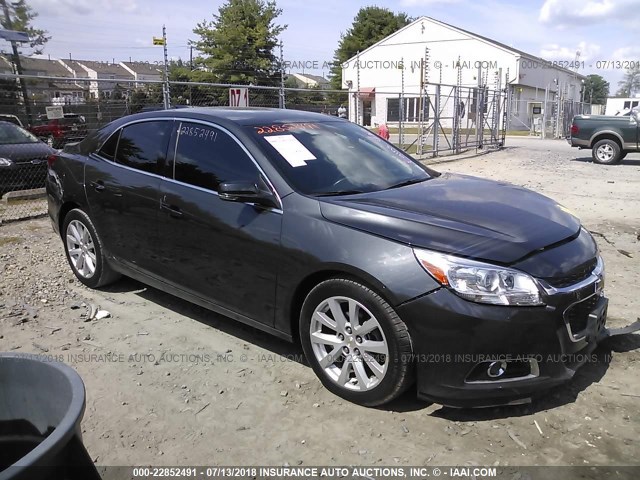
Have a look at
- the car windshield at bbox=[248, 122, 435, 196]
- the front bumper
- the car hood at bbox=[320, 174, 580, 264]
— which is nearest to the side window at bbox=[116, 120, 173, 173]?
the car windshield at bbox=[248, 122, 435, 196]

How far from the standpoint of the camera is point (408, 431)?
2881 millimetres

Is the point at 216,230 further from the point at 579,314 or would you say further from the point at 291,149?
the point at 579,314

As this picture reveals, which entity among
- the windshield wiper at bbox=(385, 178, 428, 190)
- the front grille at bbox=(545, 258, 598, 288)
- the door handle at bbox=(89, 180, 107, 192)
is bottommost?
the front grille at bbox=(545, 258, 598, 288)

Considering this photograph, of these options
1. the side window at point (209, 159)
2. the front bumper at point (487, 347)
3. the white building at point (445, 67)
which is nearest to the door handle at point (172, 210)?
the side window at point (209, 159)

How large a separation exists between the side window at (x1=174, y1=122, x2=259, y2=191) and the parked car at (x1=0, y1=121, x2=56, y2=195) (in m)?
7.01

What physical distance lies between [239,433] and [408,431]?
0.93 m

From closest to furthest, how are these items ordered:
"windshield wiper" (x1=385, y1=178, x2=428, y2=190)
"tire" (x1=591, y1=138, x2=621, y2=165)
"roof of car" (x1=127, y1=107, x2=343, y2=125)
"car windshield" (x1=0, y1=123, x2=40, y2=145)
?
"windshield wiper" (x1=385, y1=178, x2=428, y2=190)
"roof of car" (x1=127, y1=107, x2=343, y2=125)
"car windshield" (x1=0, y1=123, x2=40, y2=145)
"tire" (x1=591, y1=138, x2=621, y2=165)

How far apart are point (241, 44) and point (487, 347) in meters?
44.0

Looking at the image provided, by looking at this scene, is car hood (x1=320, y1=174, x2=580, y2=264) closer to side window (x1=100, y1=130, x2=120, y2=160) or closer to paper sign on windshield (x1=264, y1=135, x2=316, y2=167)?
paper sign on windshield (x1=264, y1=135, x2=316, y2=167)

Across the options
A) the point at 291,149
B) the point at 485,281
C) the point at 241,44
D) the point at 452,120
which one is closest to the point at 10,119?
the point at 291,149

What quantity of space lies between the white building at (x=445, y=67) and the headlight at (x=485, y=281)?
3800 cm

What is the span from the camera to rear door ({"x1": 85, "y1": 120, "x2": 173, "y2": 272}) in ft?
13.6

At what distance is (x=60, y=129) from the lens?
11.4 m

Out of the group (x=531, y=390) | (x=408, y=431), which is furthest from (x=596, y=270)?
(x=408, y=431)
